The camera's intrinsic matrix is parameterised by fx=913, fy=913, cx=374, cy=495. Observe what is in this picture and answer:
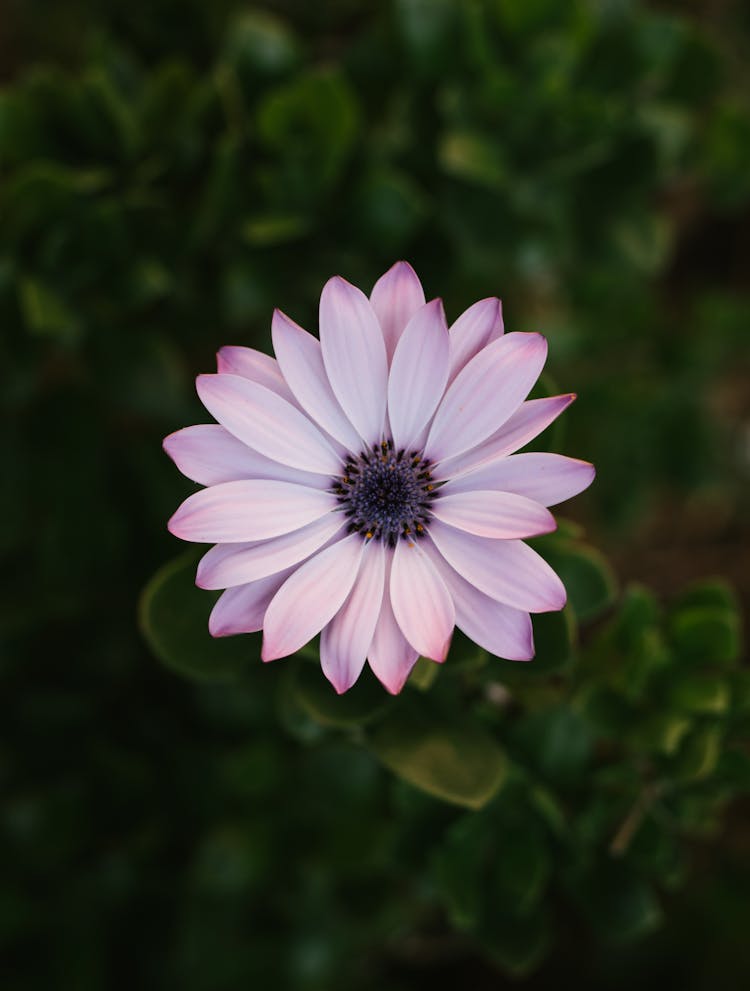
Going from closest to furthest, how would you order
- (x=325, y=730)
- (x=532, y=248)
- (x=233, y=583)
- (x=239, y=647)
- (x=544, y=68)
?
(x=233, y=583) < (x=239, y=647) < (x=325, y=730) < (x=544, y=68) < (x=532, y=248)

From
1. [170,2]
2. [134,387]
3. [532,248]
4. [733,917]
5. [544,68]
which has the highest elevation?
[170,2]

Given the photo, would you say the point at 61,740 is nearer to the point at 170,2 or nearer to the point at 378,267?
the point at 378,267

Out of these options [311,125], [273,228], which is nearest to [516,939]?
[273,228]

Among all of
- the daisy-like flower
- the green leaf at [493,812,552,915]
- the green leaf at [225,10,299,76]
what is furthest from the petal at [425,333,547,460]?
the green leaf at [225,10,299,76]

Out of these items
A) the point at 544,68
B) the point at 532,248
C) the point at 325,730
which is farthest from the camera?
the point at 532,248

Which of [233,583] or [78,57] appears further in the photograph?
[78,57]

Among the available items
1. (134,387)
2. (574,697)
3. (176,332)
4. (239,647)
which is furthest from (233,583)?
(176,332)

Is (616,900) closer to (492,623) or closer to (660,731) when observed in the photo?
(660,731)
